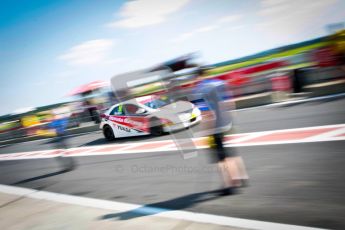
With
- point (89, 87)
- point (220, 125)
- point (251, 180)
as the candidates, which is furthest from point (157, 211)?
point (89, 87)

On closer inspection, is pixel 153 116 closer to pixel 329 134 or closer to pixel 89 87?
→ pixel 329 134

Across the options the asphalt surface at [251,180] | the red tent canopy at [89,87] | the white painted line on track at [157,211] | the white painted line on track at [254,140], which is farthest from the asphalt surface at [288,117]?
the red tent canopy at [89,87]

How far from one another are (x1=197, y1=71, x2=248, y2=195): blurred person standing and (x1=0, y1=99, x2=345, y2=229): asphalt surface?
31 centimetres

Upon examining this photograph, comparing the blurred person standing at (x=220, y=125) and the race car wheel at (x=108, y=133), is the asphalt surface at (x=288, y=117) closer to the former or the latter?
the race car wheel at (x=108, y=133)

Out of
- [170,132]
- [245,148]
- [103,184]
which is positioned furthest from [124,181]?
[170,132]

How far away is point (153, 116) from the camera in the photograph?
11.5 metres

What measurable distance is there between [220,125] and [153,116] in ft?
21.7

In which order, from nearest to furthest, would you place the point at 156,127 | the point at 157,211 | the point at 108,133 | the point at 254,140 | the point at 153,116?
the point at 157,211
the point at 254,140
the point at 153,116
the point at 156,127
the point at 108,133

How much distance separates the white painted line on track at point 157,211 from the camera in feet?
12.7

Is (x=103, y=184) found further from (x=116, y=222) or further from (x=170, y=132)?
(x=170, y=132)

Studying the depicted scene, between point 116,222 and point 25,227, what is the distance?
1647mm

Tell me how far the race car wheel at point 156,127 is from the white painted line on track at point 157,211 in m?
4.79

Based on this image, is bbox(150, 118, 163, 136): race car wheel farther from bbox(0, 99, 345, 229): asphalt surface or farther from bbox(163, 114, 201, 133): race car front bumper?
bbox(0, 99, 345, 229): asphalt surface

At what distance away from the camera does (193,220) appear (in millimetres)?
4301
